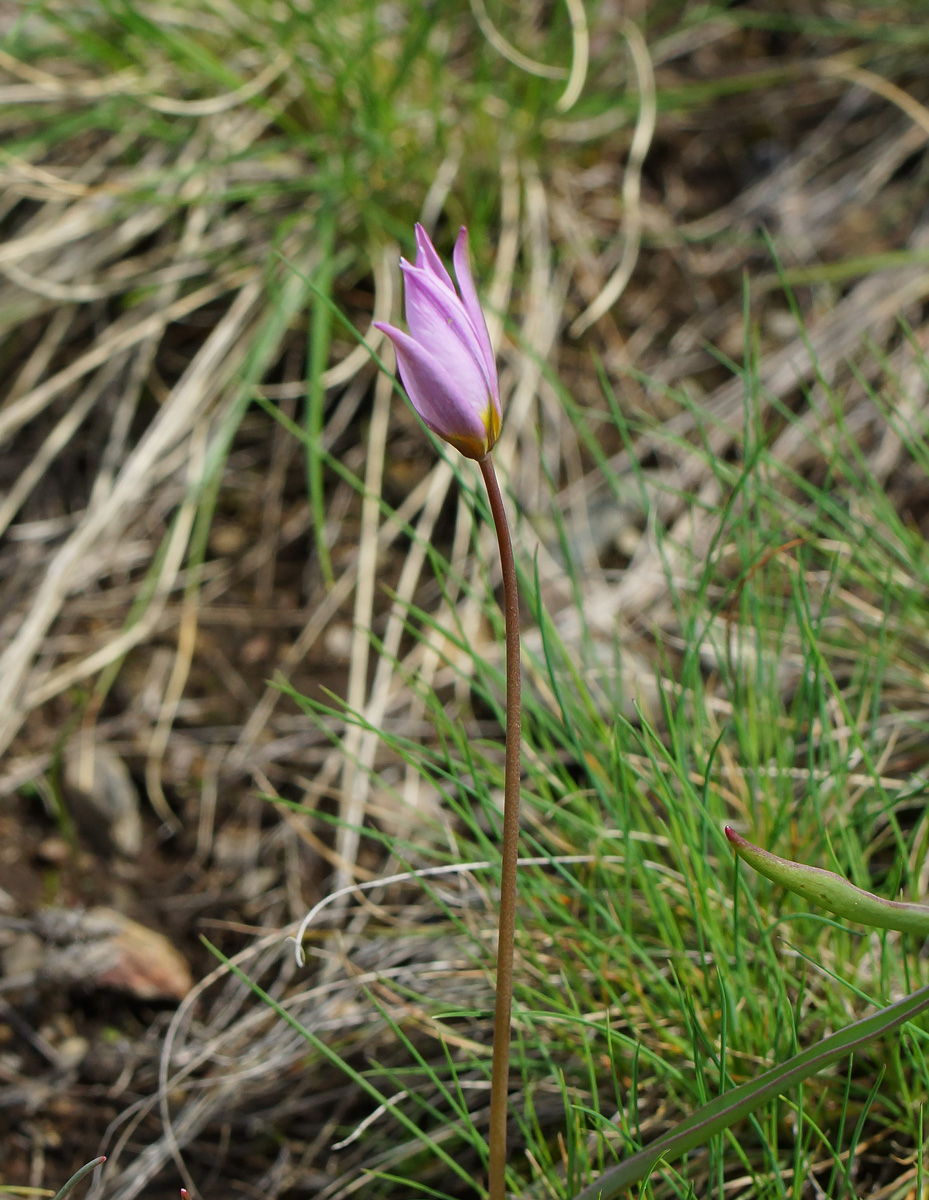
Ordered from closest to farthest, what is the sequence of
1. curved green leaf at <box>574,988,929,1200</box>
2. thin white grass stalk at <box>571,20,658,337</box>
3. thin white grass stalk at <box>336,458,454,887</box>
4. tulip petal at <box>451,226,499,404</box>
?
curved green leaf at <box>574,988,929,1200</box> → tulip petal at <box>451,226,499,404</box> → thin white grass stalk at <box>336,458,454,887</box> → thin white grass stalk at <box>571,20,658,337</box>

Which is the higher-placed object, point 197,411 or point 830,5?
point 830,5

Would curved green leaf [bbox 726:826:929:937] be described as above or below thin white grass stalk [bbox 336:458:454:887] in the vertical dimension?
above

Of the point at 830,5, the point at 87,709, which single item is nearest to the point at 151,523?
the point at 87,709

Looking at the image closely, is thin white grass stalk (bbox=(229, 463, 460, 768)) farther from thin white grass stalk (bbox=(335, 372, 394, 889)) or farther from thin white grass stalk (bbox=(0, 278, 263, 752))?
thin white grass stalk (bbox=(0, 278, 263, 752))

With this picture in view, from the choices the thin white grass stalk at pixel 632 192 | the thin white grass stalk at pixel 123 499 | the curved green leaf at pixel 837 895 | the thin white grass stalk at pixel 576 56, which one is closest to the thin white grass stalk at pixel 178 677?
the thin white grass stalk at pixel 123 499

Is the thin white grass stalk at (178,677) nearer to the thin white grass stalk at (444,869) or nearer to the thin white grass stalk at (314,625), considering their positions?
the thin white grass stalk at (314,625)

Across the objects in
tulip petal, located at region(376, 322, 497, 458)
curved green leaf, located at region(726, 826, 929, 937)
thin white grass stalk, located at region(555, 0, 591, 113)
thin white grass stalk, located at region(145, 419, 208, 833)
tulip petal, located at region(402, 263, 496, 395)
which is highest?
thin white grass stalk, located at region(555, 0, 591, 113)

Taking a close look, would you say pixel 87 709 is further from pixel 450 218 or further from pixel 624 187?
pixel 624 187

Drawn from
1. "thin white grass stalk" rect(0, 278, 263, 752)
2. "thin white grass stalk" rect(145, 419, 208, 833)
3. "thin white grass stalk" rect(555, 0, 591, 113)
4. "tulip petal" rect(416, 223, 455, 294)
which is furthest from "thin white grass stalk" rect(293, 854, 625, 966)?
"thin white grass stalk" rect(555, 0, 591, 113)
